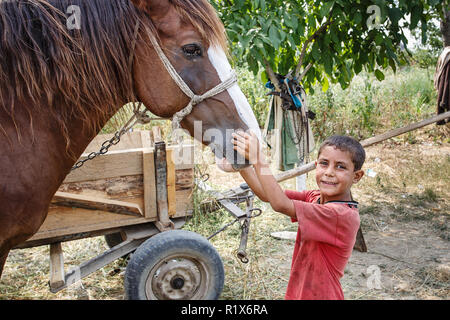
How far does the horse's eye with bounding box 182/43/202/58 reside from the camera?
1473mm

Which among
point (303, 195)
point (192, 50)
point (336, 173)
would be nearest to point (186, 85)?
point (192, 50)

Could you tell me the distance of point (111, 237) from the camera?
127 inches

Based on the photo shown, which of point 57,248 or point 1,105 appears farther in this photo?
point 57,248

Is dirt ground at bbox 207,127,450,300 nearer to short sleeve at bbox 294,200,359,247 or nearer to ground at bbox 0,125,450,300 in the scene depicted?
ground at bbox 0,125,450,300

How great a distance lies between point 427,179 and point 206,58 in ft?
17.1

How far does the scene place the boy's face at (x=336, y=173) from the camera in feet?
4.91

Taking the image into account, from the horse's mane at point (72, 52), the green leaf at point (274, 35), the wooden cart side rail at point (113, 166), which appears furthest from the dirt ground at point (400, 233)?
the horse's mane at point (72, 52)

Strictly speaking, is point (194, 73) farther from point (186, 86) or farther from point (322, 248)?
point (322, 248)

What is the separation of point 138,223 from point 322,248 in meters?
1.44

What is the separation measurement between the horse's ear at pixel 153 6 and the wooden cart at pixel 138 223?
105cm

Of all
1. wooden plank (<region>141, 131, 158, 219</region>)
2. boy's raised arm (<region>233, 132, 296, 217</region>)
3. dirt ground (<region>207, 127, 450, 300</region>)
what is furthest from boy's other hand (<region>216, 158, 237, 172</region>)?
dirt ground (<region>207, 127, 450, 300</region>)
